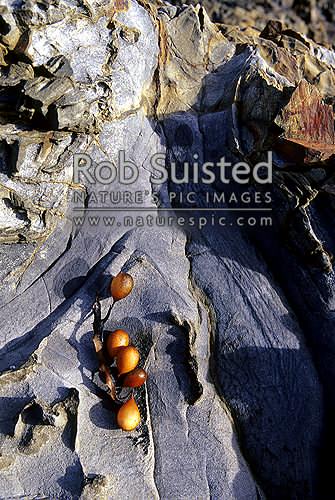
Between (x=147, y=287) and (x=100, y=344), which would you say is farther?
(x=147, y=287)

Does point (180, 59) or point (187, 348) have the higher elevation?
point (180, 59)

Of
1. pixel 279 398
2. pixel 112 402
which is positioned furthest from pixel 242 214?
pixel 112 402

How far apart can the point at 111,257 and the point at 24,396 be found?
2.13 feet

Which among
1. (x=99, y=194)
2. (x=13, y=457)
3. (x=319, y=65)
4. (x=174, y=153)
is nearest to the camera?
(x=13, y=457)

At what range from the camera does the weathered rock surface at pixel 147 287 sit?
2.05 meters

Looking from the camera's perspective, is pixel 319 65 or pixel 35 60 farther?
pixel 319 65

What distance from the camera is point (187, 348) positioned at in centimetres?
219

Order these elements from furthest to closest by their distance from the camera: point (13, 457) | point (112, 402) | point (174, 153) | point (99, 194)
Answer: point (174, 153), point (99, 194), point (112, 402), point (13, 457)

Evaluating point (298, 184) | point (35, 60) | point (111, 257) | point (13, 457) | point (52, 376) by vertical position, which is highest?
point (35, 60)

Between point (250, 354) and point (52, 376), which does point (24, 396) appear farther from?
point (250, 354)

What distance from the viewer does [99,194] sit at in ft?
8.29

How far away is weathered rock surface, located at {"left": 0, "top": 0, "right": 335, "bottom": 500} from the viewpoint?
205 centimetres

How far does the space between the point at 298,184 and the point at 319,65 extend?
1370mm

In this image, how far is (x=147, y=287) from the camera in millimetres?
2305
